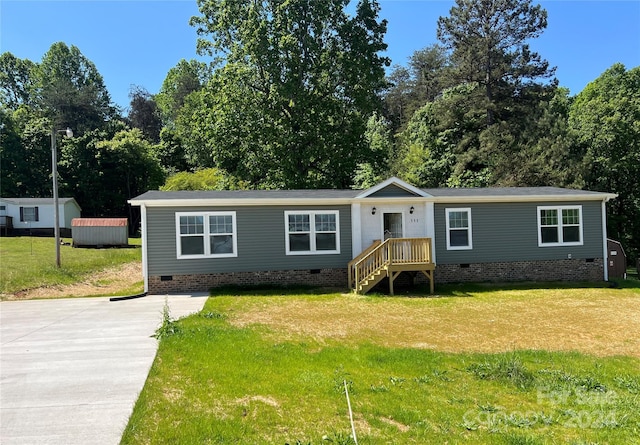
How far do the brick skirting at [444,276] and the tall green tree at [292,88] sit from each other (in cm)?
1055

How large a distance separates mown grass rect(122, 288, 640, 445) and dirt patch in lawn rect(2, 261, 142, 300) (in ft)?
26.2

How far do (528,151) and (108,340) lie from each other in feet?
80.0

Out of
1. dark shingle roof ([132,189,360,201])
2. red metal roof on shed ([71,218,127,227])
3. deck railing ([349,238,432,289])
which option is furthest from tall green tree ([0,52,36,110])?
deck railing ([349,238,432,289])

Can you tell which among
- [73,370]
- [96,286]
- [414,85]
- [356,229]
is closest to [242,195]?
[356,229]

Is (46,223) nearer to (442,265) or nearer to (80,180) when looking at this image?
(80,180)

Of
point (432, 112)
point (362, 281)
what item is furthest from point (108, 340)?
point (432, 112)

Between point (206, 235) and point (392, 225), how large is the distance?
636 cm

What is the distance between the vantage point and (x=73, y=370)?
5.61 metres

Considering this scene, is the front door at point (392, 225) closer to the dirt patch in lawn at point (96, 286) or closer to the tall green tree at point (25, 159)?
the dirt patch in lawn at point (96, 286)

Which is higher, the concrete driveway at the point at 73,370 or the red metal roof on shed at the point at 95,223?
the red metal roof on shed at the point at 95,223

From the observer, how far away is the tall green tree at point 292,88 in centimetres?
2320

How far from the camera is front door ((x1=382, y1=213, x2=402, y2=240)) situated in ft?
47.1

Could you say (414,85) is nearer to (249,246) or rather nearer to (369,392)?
(249,246)

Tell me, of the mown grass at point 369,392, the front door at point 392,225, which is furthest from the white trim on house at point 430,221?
the mown grass at point 369,392
